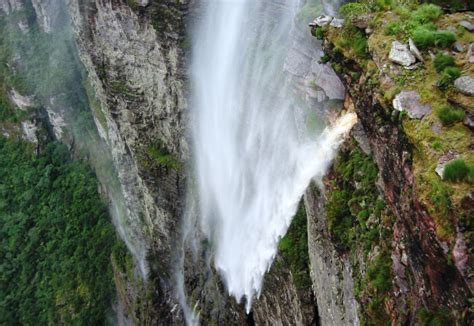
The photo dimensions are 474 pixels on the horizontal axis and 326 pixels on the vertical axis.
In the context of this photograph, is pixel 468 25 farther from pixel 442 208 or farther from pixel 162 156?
pixel 162 156

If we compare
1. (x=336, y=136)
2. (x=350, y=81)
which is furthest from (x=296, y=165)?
(x=350, y=81)

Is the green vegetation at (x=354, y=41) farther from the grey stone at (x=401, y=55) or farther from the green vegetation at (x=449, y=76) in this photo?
the green vegetation at (x=449, y=76)

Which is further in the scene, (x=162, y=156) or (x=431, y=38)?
(x=162, y=156)

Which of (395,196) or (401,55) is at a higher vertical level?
(401,55)

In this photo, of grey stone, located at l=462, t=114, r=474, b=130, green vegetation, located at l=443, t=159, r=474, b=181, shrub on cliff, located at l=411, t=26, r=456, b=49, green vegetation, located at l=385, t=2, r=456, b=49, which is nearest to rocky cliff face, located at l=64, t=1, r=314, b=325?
green vegetation, located at l=385, t=2, r=456, b=49

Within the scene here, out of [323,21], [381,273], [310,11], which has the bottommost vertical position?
[381,273]

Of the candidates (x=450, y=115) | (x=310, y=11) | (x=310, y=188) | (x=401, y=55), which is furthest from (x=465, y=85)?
(x=310, y=11)

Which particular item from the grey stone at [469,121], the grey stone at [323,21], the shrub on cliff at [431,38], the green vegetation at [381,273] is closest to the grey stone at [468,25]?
the shrub on cliff at [431,38]
